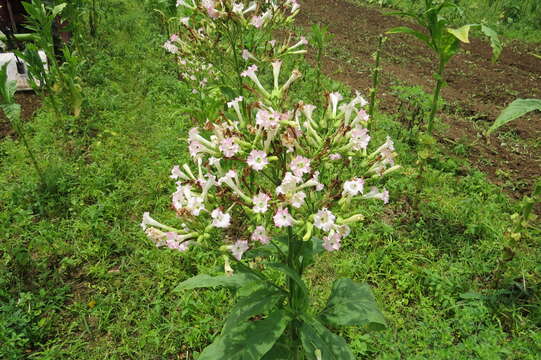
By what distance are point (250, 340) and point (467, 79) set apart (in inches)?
297

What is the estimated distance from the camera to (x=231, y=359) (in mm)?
2016

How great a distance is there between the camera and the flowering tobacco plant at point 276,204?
5.84 feet

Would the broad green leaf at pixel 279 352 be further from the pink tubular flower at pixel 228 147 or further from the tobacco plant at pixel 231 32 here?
the tobacco plant at pixel 231 32

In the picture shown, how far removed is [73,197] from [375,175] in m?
3.57

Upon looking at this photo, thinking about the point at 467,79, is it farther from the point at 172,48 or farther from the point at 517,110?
the point at 172,48

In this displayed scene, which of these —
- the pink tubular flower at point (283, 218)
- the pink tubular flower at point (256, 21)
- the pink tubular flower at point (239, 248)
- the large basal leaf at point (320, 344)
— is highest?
the pink tubular flower at point (256, 21)

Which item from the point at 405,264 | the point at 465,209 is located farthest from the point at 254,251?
the point at 465,209

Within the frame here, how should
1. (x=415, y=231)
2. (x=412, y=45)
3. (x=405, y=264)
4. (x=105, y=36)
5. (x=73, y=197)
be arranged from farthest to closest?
(x=412, y=45), (x=105, y=36), (x=73, y=197), (x=415, y=231), (x=405, y=264)

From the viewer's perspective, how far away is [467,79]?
25.1 ft

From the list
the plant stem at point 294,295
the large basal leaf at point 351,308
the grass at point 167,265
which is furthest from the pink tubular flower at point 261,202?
the grass at point 167,265

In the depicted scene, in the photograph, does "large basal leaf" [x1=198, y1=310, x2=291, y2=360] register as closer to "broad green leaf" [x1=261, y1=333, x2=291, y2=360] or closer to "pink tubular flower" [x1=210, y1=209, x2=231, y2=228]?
"broad green leaf" [x1=261, y1=333, x2=291, y2=360]

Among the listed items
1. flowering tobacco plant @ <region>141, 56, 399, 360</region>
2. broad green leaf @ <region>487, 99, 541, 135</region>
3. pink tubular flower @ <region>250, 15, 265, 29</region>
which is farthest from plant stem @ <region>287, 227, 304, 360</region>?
pink tubular flower @ <region>250, 15, 265, 29</region>

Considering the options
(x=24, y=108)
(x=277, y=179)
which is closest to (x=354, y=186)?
(x=277, y=179)

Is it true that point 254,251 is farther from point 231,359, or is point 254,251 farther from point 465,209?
point 465,209
